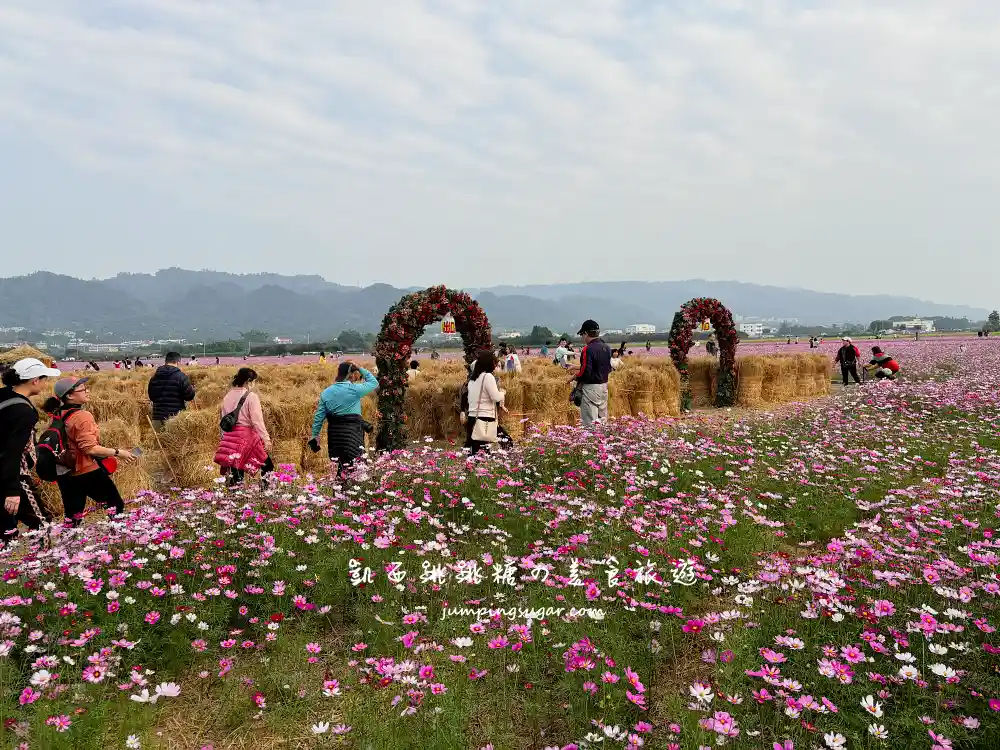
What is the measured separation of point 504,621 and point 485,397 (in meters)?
4.49

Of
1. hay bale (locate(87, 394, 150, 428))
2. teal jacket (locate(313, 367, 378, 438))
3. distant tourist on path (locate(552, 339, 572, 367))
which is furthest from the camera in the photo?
distant tourist on path (locate(552, 339, 572, 367))

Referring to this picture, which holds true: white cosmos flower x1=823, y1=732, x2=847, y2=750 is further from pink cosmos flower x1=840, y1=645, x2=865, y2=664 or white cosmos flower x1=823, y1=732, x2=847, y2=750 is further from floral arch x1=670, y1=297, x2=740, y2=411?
floral arch x1=670, y1=297, x2=740, y2=411

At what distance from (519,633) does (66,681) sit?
2.83 meters

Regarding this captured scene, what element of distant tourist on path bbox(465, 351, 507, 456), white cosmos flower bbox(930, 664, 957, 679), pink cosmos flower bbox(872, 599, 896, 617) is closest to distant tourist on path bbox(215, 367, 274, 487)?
distant tourist on path bbox(465, 351, 507, 456)

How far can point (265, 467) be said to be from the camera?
765 centimetres

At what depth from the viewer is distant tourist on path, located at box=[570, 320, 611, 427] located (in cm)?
975

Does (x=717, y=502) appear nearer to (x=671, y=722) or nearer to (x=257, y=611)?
(x=671, y=722)

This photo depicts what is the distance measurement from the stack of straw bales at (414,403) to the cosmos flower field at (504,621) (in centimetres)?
278

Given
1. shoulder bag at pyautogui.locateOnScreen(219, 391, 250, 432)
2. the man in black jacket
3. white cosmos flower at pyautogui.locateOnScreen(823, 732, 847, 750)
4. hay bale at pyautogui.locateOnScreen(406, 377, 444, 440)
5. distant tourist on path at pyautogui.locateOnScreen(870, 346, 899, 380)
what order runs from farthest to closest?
1. distant tourist on path at pyautogui.locateOnScreen(870, 346, 899, 380)
2. hay bale at pyautogui.locateOnScreen(406, 377, 444, 440)
3. the man in black jacket
4. shoulder bag at pyautogui.locateOnScreen(219, 391, 250, 432)
5. white cosmos flower at pyautogui.locateOnScreen(823, 732, 847, 750)

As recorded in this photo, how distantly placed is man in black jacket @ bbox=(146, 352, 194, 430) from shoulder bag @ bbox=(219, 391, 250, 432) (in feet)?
14.3

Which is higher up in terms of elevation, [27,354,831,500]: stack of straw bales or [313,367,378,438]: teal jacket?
[313,367,378,438]: teal jacket

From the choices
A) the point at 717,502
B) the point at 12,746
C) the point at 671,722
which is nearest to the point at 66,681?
the point at 12,746

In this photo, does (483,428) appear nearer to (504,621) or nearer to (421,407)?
(504,621)

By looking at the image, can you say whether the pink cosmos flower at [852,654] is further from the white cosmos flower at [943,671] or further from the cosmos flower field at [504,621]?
the white cosmos flower at [943,671]
